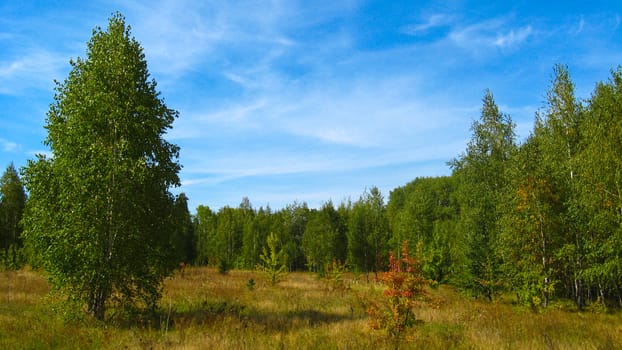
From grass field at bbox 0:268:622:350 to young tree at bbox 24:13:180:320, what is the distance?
4.42ft

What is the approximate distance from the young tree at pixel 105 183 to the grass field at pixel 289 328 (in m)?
1.35

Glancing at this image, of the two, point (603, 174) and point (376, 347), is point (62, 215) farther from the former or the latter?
point (603, 174)

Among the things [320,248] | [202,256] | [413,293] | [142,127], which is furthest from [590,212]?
[202,256]

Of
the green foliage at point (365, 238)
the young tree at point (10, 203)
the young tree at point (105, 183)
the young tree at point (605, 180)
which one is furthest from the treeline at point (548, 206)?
the young tree at point (10, 203)

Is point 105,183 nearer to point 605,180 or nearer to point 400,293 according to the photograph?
point 400,293

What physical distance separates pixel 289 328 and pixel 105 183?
7.43m

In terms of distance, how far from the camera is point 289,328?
1302 centimetres

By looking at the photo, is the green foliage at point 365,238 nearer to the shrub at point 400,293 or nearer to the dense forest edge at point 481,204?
the dense forest edge at point 481,204

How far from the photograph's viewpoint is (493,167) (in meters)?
25.7

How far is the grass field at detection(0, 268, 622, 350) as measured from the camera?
33.2ft

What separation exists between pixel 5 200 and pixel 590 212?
55.7 meters

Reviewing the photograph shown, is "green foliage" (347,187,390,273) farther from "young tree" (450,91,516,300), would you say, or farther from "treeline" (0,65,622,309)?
"young tree" (450,91,516,300)

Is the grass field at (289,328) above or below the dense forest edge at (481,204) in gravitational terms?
below

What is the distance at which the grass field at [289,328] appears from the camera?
10.1m
